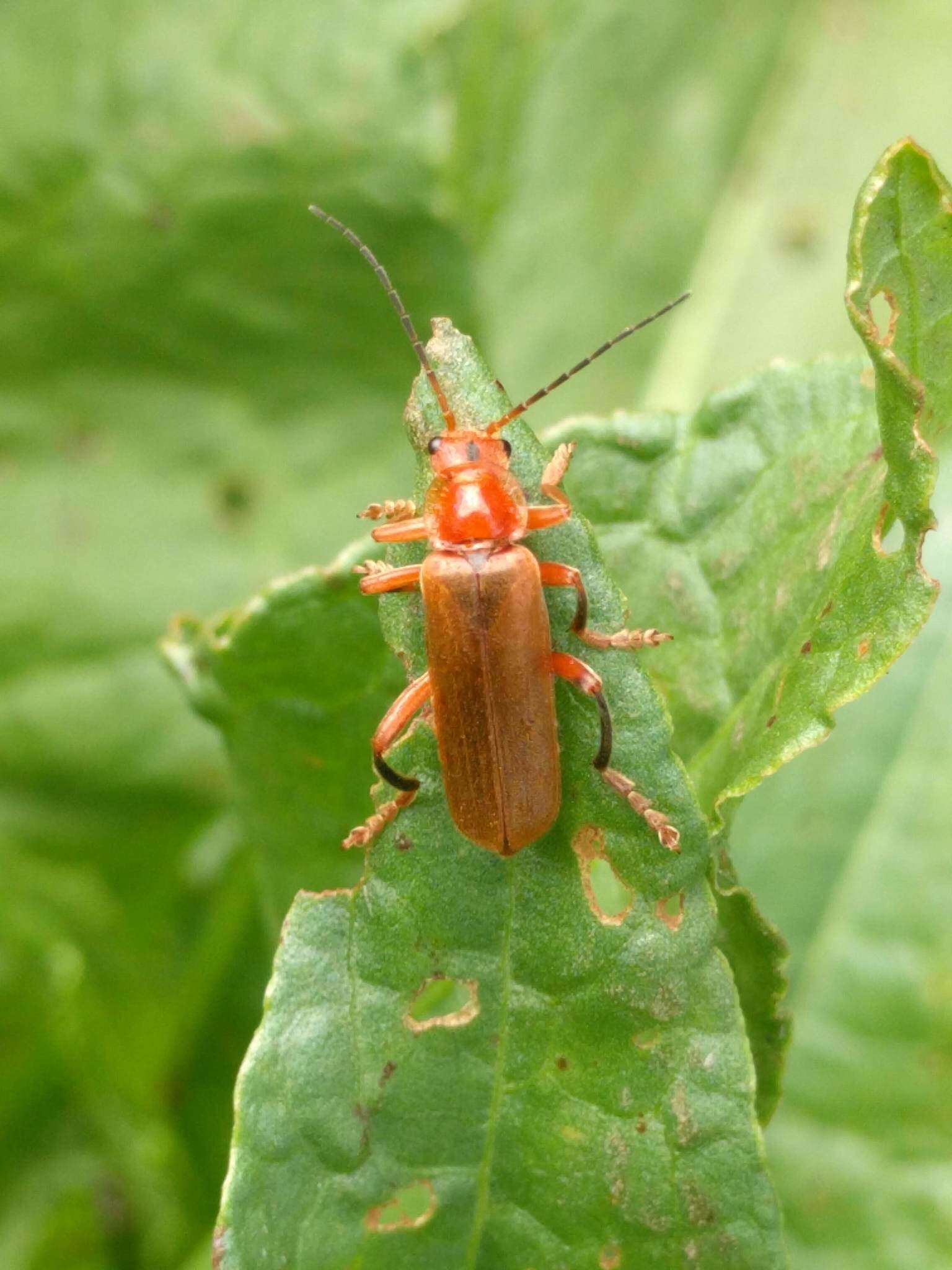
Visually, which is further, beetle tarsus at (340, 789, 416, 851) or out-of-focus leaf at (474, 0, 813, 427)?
out-of-focus leaf at (474, 0, 813, 427)

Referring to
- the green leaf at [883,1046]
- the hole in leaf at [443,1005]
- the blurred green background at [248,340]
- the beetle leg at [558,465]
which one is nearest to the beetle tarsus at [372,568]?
the beetle leg at [558,465]

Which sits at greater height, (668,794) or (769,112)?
(769,112)

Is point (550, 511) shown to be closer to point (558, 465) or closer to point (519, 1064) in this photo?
point (558, 465)

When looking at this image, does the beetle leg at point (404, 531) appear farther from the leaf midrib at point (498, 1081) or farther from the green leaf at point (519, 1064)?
the leaf midrib at point (498, 1081)

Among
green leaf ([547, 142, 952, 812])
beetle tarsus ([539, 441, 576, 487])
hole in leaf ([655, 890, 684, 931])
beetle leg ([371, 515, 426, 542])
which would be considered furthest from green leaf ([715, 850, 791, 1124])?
beetle leg ([371, 515, 426, 542])

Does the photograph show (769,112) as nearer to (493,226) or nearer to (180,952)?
(493,226)

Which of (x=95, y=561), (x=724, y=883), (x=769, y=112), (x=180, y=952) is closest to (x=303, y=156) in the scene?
(x=95, y=561)

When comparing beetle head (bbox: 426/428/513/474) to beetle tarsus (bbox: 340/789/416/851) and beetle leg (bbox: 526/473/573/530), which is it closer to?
beetle leg (bbox: 526/473/573/530)
